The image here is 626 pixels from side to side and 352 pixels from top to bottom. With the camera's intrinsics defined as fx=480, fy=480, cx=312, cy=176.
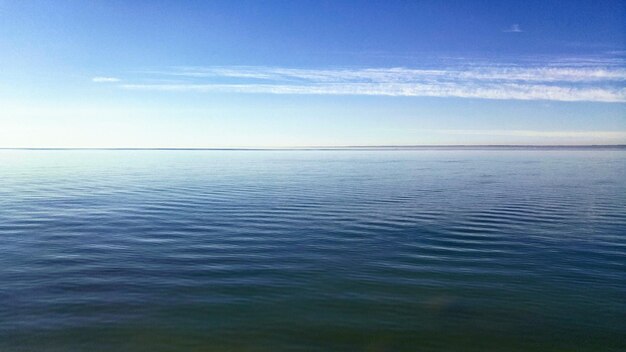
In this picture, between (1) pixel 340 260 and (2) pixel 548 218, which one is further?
(2) pixel 548 218

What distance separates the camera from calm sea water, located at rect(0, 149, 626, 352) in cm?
1094

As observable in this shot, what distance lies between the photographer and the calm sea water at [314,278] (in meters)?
10.9

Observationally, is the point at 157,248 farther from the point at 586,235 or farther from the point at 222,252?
the point at 586,235

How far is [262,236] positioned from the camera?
830 inches

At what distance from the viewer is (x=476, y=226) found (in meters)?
23.5

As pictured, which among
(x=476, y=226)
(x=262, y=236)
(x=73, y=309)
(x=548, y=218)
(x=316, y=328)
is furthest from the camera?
(x=548, y=218)

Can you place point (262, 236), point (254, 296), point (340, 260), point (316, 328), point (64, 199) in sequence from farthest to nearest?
point (64, 199) < point (262, 236) < point (340, 260) < point (254, 296) < point (316, 328)

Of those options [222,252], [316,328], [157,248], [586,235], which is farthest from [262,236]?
[586,235]

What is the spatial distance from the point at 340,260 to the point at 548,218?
1494 cm

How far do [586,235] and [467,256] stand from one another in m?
7.57

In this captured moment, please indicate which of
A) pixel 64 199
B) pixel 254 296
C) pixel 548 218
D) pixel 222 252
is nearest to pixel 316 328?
pixel 254 296

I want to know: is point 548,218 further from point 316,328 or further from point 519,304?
point 316,328

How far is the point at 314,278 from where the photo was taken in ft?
49.4

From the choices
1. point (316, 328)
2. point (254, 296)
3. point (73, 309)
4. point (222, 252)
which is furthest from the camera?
point (222, 252)
